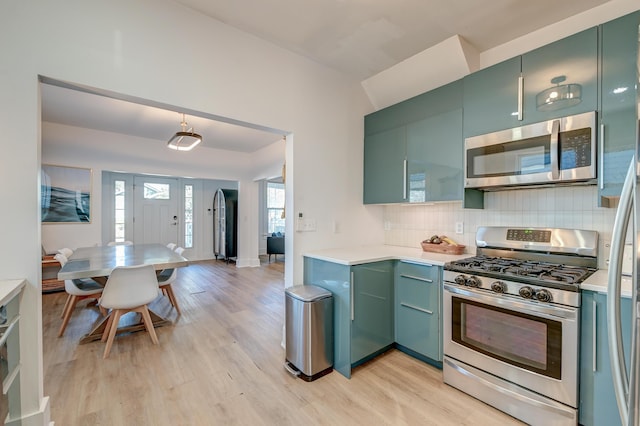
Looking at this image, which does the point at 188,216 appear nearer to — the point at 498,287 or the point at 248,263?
the point at 248,263

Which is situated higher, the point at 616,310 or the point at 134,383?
the point at 616,310

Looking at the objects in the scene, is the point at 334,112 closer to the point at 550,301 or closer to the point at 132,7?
the point at 132,7

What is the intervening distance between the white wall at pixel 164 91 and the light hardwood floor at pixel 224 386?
49cm

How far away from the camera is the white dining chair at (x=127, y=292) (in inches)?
97.3

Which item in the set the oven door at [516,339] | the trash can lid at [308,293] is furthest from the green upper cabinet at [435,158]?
the trash can lid at [308,293]

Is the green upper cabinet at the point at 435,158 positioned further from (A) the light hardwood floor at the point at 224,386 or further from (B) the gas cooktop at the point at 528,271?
(A) the light hardwood floor at the point at 224,386

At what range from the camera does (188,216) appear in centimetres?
697

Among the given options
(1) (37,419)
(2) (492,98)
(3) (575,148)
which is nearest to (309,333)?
(1) (37,419)

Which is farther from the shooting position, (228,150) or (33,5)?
(228,150)

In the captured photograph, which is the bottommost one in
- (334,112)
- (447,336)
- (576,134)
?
(447,336)

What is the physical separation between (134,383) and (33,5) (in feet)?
8.14

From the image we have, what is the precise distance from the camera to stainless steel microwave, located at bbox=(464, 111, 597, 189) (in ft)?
5.61

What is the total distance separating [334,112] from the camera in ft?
9.46

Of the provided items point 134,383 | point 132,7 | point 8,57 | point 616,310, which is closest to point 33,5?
point 8,57
